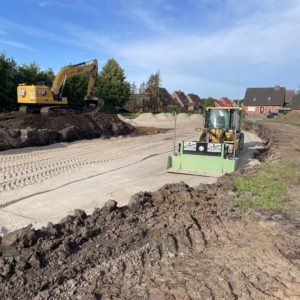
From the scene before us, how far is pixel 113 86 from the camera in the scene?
4819 centimetres

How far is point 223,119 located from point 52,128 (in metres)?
9.57

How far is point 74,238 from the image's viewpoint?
4.99 meters

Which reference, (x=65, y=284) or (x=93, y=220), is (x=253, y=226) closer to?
(x=93, y=220)

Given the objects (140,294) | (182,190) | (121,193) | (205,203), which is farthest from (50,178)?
(140,294)

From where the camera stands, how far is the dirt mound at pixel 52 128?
1514 cm

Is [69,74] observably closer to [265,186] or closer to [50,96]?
[50,96]

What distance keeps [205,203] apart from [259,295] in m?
3.35

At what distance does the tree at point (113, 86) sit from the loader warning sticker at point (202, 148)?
35.3 metres

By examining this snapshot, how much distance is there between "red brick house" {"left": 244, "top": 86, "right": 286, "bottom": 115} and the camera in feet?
281

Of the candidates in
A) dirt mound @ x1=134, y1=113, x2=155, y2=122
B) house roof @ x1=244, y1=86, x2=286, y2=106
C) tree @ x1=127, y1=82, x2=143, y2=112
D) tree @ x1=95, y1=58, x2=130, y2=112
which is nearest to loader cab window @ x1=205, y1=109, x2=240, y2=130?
dirt mound @ x1=134, y1=113, x2=155, y2=122

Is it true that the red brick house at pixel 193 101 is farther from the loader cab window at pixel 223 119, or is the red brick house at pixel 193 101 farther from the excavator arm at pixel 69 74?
the loader cab window at pixel 223 119

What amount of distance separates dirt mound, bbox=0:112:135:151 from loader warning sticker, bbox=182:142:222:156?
7.49 meters

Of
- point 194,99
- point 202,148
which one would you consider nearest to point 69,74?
point 202,148

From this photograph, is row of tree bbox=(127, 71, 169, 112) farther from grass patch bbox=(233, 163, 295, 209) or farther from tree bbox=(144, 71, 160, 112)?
grass patch bbox=(233, 163, 295, 209)
